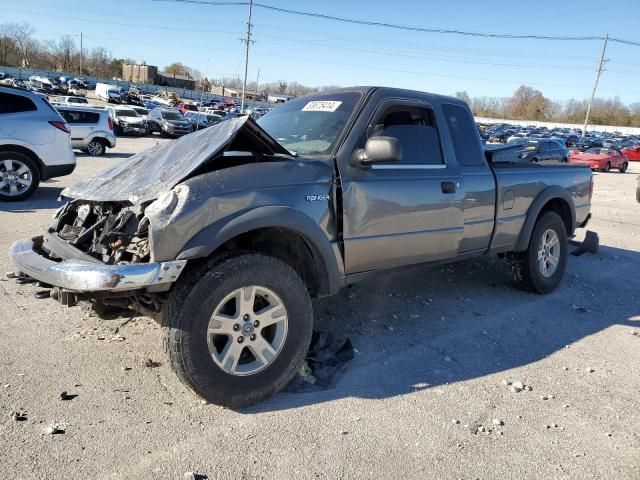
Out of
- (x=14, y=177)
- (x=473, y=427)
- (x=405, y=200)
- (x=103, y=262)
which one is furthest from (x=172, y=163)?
(x=14, y=177)

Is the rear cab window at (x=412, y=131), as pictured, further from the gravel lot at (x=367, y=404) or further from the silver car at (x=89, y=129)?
the silver car at (x=89, y=129)

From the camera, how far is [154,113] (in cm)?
3097

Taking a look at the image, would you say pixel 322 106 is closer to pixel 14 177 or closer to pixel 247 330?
pixel 247 330

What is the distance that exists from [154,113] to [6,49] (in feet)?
281

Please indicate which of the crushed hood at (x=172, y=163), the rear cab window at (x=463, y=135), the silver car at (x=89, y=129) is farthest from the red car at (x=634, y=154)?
the crushed hood at (x=172, y=163)

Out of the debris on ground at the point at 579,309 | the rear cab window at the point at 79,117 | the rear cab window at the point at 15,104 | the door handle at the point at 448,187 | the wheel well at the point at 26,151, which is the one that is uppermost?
the rear cab window at the point at 15,104

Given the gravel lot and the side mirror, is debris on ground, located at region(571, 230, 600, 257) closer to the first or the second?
the gravel lot

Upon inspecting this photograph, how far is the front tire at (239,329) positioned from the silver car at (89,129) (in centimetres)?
1701

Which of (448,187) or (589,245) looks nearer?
(448,187)

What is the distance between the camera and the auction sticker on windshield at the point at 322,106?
4111 millimetres

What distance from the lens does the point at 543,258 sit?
5742 mm

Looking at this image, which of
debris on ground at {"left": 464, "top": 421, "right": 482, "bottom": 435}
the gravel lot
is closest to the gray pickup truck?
the gravel lot

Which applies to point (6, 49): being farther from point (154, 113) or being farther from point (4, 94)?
point (4, 94)

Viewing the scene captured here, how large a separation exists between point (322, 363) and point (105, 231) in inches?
68.0
